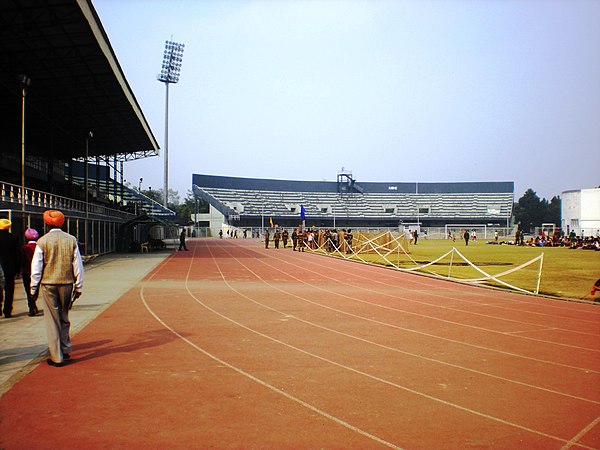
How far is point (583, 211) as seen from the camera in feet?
201

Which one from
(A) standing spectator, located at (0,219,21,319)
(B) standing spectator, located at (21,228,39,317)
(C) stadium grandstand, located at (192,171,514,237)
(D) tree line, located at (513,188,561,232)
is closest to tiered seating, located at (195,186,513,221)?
(C) stadium grandstand, located at (192,171,514,237)

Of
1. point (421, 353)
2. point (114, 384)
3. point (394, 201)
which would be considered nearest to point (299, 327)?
point (421, 353)

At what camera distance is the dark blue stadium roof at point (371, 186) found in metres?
105

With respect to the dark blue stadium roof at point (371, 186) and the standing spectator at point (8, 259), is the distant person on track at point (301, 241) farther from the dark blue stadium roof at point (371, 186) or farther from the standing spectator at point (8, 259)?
the dark blue stadium roof at point (371, 186)

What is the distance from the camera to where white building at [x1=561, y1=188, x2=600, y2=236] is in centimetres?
5981

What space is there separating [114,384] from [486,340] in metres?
5.54

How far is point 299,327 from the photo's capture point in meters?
9.09

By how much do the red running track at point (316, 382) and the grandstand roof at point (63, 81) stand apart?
39.6ft

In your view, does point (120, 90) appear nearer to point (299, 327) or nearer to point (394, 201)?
point (299, 327)

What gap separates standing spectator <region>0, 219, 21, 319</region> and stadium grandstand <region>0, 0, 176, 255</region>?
806 cm

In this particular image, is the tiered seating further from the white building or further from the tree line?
the white building

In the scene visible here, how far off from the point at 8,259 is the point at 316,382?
6.35 m

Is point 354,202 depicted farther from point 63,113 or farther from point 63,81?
point 63,81

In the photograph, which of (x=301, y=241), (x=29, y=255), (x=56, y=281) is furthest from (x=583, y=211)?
(x=56, y=281)
